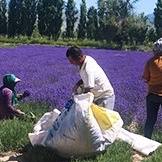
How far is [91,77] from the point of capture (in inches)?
217

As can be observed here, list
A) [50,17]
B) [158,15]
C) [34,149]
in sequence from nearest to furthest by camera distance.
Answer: [34,149] < [50,17] < [158,15]

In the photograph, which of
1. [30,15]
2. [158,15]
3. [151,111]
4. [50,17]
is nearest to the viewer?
[151,111]

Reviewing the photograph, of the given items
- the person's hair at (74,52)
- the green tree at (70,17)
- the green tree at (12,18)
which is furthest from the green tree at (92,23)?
the person's hair at (74,52)

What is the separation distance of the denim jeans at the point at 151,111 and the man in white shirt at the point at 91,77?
2.39 feet

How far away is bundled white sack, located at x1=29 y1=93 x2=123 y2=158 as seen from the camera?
4926 mm

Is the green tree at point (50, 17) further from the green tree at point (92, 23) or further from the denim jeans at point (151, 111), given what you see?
the denim jeans at point (151, 111)

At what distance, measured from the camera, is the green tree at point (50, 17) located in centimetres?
4772

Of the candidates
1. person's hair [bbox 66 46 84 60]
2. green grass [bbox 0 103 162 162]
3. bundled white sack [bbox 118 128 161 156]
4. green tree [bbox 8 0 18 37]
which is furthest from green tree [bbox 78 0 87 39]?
person's hair [bbox 66 46 84 60]

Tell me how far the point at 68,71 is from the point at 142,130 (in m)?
7.44

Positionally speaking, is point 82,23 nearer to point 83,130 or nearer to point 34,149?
point 34,149

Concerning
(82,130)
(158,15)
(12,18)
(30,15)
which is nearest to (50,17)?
(30,15)

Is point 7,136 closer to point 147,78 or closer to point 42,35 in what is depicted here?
point 147,78

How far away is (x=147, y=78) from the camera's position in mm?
6586

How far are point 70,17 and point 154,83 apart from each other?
150 feet
